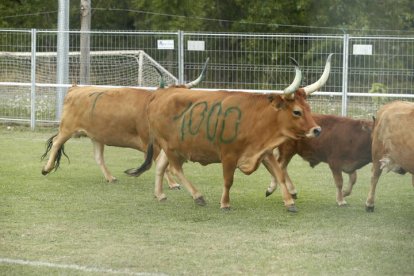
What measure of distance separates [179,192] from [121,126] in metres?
1.31

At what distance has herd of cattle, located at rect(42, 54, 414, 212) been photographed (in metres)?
11.2

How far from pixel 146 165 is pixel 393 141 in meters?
3.13

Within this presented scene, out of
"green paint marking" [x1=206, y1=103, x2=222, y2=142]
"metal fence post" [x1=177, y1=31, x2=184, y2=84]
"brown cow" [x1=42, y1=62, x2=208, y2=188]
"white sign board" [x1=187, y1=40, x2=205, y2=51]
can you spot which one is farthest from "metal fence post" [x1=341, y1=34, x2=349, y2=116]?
"green paint marking" [x1=206, y1=103, x2=222, y2=142]

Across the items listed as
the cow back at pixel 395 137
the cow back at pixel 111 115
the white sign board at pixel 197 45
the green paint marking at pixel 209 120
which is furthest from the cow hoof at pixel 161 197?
the white sign board at pixel 197 45

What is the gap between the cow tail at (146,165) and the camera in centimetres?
1246

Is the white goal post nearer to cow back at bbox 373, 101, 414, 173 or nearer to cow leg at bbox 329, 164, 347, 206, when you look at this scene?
cow leg at bbox 329, 164, 347, 206

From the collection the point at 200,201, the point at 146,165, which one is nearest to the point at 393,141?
the point at 200,201

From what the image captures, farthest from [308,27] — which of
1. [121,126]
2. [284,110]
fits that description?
[284,110]

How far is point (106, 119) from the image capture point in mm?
13680

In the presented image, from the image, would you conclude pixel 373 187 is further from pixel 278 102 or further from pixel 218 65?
pixel 218 65

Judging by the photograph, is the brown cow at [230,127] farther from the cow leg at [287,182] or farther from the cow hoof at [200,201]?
the cow leg at [287,182]

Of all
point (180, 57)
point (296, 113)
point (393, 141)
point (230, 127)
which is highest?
point (180, 57)

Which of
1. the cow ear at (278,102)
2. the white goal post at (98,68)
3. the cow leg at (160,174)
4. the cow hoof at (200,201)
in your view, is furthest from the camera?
the white goal post at (98,68)

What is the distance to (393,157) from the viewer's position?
35.8 feet
